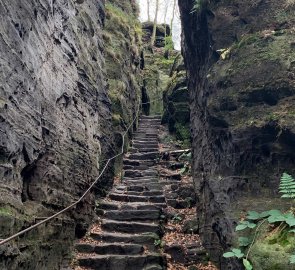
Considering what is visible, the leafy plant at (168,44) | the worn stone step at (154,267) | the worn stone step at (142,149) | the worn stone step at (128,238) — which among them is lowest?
the worn stone step at (154,267)

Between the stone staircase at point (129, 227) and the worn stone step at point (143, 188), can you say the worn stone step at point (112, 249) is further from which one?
the worn stone step at point (143, 188)

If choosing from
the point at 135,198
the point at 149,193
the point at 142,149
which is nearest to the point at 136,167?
the point at 142,149

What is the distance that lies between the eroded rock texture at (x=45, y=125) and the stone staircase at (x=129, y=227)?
2.02ft

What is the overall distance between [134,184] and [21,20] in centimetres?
753

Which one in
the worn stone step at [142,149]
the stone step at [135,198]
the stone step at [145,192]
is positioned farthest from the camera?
the worn stone step at [142,149]

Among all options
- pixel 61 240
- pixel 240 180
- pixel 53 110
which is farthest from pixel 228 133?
pixel 61 240

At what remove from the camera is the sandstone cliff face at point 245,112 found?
608 cm

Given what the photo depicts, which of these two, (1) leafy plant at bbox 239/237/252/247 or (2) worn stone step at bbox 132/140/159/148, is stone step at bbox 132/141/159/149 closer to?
(2) worn stone step at bbox 132/140/159/148

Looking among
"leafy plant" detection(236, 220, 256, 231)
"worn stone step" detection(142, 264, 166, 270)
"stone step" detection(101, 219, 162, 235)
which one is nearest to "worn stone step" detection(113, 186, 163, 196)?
"stone step" detection(101, 219, 162, 235)

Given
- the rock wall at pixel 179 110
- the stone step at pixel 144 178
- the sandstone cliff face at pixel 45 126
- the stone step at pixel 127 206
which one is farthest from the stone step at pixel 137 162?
the stone step at pixel 127 206

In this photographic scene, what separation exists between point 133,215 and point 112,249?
171 cm

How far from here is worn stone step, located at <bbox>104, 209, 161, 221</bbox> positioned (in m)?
9.57

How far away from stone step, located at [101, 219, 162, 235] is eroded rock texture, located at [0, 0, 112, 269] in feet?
2.38

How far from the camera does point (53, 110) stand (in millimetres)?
7203
